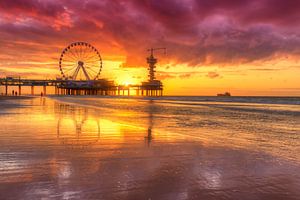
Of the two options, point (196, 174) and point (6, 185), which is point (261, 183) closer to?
point (196, 174)

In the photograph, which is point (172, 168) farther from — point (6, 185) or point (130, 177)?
point (6, 185)

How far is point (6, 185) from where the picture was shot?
15.7 feet

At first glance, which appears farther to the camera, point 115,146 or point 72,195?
point 115,146

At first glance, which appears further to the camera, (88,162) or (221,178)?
(88,162)

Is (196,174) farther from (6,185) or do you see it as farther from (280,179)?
(6,185)

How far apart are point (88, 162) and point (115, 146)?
2.19m

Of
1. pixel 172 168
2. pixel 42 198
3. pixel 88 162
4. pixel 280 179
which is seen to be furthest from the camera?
pixel 88 162

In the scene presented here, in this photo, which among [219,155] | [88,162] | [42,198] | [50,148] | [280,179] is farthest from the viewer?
[50,148]

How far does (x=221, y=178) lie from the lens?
5.44m

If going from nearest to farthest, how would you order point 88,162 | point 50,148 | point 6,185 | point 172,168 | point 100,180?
point 6,185, point 100,180, point 172,168, point 88,162, point 50,148

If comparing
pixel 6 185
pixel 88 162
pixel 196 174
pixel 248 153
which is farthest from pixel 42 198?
pixel 248 153

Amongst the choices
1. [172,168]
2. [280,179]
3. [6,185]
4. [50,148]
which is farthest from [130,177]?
[50,148]

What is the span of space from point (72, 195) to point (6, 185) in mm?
1202

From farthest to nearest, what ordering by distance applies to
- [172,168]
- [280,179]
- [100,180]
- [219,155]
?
[219,155] < [172,168] < [280,179] < [100,180]
